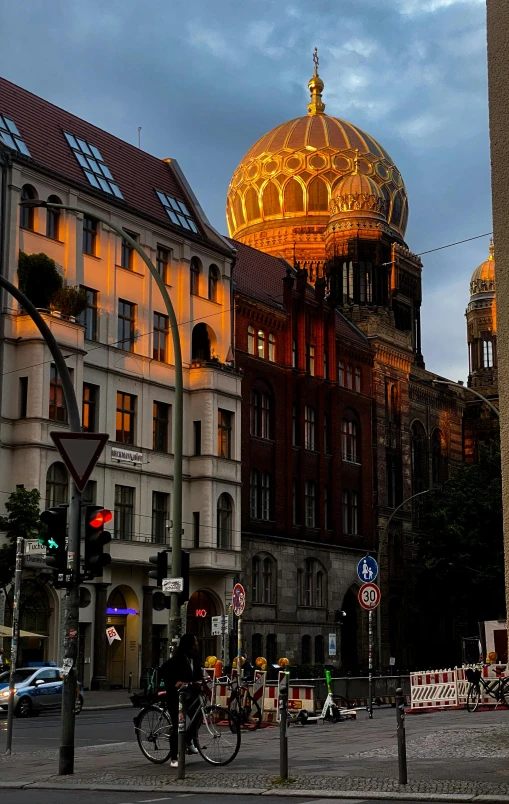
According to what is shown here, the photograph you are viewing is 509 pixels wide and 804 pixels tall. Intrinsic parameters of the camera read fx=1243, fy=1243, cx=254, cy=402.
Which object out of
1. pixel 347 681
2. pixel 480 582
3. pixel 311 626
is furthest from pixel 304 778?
pixel 480 582

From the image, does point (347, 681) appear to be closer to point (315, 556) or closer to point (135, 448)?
point (135, 448)

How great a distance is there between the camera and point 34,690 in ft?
121

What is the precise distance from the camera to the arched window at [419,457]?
76.4 meters

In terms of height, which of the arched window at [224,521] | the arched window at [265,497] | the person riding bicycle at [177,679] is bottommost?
the person riding bicycle at [177,679]

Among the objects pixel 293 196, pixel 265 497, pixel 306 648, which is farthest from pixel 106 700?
pixel 293 196

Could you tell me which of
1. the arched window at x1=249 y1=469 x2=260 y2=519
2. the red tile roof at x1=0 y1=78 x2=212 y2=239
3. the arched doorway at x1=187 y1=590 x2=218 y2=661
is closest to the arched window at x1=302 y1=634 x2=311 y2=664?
the arched window at x1=249 y1=469 x2=260 y2=519

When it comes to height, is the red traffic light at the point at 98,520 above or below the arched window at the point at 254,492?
below

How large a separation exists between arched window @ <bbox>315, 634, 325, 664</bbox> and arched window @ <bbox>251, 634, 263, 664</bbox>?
17.1ft

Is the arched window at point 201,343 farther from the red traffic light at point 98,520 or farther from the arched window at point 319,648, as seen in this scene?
the red traffic light at point 98,520

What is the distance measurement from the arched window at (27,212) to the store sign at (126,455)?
9.63 meters

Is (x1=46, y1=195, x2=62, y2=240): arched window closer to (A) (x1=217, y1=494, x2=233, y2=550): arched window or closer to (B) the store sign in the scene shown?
(B) the store sign

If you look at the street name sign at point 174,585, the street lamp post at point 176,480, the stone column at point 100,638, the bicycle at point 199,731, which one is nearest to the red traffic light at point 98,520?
the bicycle at point 199,731

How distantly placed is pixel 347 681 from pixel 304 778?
68.0ft

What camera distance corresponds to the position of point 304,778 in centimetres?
1586
